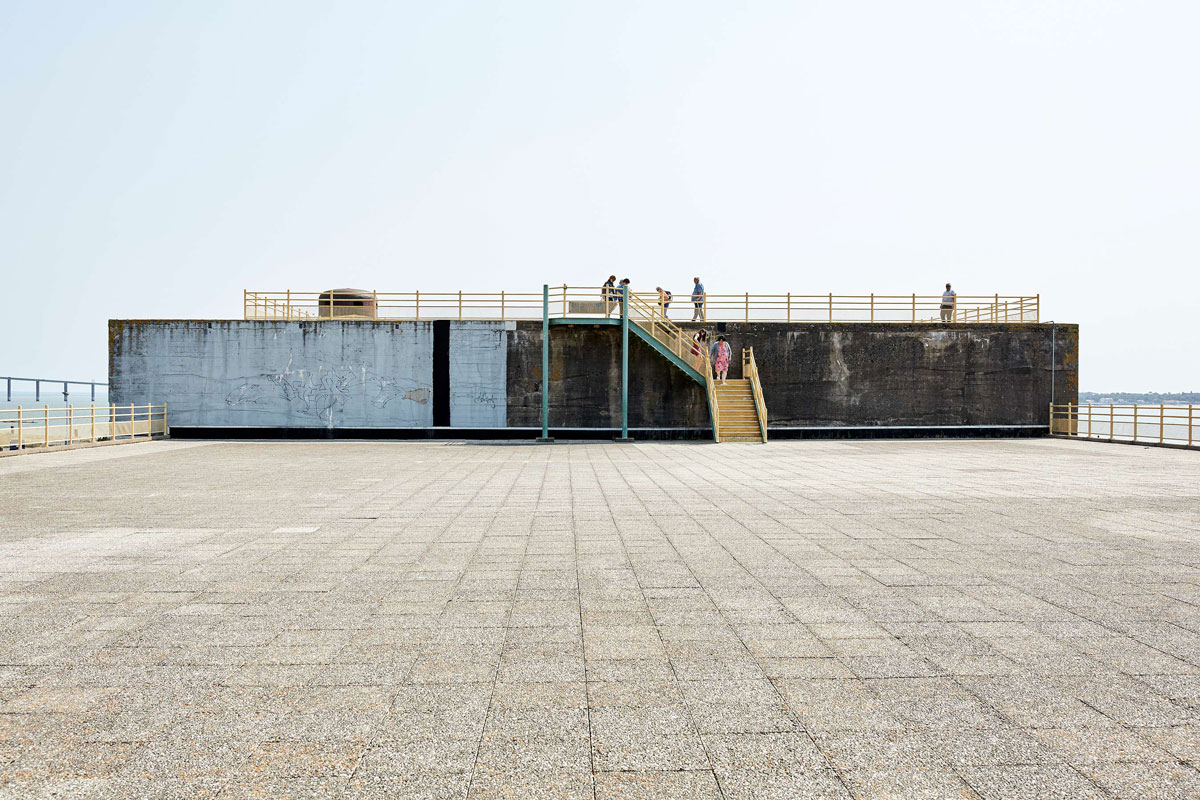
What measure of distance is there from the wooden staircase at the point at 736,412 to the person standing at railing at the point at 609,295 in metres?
4.40

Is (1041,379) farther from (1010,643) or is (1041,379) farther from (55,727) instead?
(55,727)

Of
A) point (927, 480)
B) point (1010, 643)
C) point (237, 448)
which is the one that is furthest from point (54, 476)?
point (927, 480)

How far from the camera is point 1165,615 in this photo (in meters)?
4.71

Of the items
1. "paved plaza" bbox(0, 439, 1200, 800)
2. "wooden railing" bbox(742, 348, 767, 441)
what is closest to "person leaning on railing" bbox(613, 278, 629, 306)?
"wooden railing" bbox(742, 348, 767, 441)

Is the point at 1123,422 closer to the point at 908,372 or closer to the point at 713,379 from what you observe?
the point at 908,372

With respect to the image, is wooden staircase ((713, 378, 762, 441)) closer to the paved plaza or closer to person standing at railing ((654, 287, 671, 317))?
person standing at railing ((654, 287, 671, 317))

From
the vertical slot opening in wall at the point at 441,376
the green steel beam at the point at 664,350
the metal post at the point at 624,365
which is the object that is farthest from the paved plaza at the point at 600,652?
the vertical slot opening in wall at the point at 441,376

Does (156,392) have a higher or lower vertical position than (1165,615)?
higher

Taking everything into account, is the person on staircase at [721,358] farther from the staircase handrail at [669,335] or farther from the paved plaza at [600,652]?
the paved plaza at [600,652]

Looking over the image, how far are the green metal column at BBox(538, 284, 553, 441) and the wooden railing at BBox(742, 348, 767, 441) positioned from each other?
6.91 metres

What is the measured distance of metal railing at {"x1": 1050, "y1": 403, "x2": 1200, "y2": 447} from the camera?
19750mm

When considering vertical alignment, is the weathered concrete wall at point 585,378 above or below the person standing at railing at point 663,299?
below

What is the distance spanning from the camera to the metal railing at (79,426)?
17.1 meters

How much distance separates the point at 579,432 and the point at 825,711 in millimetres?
20488
